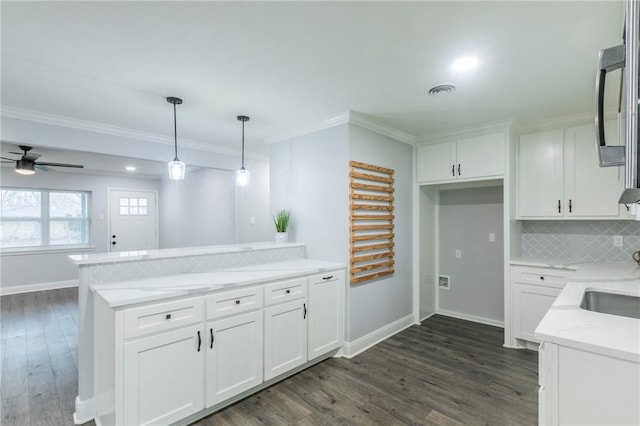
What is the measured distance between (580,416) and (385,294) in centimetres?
244

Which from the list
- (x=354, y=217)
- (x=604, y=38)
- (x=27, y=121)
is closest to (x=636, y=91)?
(x=604, y=38)

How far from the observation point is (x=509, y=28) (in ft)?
5.65

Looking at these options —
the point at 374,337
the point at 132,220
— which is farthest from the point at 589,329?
the point at 132,220

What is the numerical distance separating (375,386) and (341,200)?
1.69m

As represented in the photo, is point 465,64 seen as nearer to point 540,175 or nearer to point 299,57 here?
point 299,57

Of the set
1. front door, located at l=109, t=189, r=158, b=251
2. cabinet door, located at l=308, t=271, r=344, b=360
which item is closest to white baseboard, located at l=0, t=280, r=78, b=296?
front door, located at l=109, t=189, r=158, b=251

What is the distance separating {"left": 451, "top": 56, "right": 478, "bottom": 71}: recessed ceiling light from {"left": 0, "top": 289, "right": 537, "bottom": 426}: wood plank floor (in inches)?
95.6

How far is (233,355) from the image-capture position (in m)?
2.29

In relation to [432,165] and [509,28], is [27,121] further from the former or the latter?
[432,165]

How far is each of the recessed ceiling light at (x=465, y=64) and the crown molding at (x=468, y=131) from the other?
1435 mm

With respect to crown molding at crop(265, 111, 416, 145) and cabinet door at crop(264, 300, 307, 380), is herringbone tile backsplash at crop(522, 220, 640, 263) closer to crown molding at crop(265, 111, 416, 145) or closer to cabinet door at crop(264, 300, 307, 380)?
crown molding at crop(265, 111, 416, 145)

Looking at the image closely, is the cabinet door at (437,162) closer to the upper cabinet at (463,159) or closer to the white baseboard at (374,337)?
the upper cabinet at (463,159)

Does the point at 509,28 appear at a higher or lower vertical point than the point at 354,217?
higher

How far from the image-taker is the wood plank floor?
2.20m
